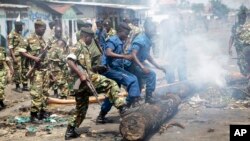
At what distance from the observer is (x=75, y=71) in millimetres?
6418

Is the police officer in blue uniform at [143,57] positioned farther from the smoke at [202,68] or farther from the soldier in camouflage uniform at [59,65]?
the smoke at [202,68]

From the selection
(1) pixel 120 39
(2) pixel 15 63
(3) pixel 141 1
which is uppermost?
(3) pixel 141 1

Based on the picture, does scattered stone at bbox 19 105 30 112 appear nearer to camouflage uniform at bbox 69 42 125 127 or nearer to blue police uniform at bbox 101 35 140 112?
blue police uniform at bbox 101 35 140 112

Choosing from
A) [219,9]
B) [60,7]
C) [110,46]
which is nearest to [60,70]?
[110,46]

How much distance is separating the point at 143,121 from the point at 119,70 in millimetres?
1759

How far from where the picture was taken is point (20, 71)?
1241cm

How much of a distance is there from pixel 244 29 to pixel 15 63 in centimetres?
720

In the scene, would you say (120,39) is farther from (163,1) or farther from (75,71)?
(163,1)

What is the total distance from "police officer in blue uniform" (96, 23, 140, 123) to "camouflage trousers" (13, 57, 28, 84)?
5.21m

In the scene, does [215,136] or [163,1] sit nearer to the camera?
[215,136]

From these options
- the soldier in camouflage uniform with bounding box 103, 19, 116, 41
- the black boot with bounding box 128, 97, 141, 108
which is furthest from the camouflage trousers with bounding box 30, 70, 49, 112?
the soldier in camouflage uniform with bounding box 103, 19, 116, 41

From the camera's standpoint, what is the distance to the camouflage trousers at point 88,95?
6.64 meters

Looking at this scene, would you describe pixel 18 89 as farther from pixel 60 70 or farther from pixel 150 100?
pixel 150 100

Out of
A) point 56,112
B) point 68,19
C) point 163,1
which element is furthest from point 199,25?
point 56,112
